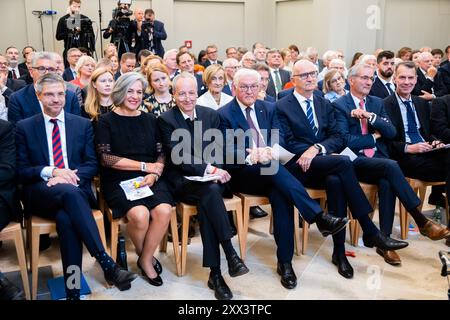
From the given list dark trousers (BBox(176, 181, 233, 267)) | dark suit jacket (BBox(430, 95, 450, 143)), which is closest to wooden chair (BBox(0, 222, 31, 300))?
dark trousers (BBox(176, 181, 233, 267))

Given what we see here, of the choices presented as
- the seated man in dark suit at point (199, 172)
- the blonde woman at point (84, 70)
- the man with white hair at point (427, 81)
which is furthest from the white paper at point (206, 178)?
the man with white hair at point (427, 81)

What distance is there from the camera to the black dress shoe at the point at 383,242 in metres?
2.94

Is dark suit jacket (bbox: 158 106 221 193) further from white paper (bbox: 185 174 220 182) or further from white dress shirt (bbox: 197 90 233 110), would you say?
white dress shirt (bbox: 197 90 233 110)

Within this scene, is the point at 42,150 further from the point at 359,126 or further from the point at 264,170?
the point at 359,126

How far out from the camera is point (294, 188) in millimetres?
2900

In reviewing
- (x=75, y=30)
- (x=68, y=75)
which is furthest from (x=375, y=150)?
(x=75, y=30)

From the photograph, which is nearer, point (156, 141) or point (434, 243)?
point (156, 141)

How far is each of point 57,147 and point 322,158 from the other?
1.70 m

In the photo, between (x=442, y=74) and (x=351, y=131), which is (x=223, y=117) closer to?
(x=351, y=131)

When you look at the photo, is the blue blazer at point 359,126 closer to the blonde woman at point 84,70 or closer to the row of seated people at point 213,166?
the row of seated people at point 213,166

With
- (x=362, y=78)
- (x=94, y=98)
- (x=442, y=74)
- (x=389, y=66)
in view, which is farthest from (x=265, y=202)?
(x=442, y=74)

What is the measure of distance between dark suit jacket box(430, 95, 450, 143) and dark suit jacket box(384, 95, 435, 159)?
0.04 meters

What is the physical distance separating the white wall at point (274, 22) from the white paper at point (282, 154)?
6468 millimetres

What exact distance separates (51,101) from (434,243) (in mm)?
2814
